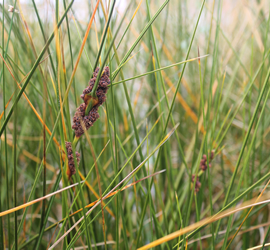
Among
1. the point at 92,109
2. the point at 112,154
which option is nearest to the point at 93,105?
the point at 92,109

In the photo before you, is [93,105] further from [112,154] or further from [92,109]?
[112,154]

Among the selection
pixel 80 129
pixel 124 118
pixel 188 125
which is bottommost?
pixel 188 125

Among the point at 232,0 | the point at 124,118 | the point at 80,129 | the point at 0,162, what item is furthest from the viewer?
the point at 232,0

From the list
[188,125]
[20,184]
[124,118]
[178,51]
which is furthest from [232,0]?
[20,184]

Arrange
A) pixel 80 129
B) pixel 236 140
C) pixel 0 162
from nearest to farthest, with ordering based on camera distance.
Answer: pixel 80 129 → pixel 0 162 → pixel 236 140

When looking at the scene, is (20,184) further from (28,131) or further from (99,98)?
(99,98)

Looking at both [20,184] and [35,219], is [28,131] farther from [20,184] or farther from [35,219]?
[35,219]

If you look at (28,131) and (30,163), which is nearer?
(30,163)

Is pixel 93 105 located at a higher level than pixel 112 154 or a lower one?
higher

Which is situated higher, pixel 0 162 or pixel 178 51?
pixel 178 51
